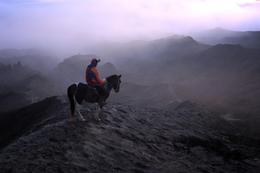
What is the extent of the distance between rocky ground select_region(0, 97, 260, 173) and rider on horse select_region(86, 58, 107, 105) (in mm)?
1600

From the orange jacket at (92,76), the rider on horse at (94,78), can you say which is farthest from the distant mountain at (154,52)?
the orange jacket at (92,76)

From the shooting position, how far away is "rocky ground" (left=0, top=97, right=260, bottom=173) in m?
12.5

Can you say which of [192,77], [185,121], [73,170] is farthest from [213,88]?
[73,170]

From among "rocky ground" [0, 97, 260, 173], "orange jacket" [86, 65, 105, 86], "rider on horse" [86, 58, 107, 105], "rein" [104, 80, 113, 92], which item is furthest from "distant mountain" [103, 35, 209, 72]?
"orange jacket" [86, 65, 105, 86]

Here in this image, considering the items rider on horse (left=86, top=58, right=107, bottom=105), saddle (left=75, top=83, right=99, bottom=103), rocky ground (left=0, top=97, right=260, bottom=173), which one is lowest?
rocky ground (left=0, top=97, right=260, bottom=173)

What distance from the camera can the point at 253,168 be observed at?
16141 mm

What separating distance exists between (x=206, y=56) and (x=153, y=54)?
44748 millimetres

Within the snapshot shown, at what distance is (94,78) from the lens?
14.8 m

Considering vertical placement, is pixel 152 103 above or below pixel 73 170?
below

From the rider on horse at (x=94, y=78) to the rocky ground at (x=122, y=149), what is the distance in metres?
1.60

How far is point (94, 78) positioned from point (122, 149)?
3.27 metres

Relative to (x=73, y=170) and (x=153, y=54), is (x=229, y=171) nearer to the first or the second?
(x=73, y=170)

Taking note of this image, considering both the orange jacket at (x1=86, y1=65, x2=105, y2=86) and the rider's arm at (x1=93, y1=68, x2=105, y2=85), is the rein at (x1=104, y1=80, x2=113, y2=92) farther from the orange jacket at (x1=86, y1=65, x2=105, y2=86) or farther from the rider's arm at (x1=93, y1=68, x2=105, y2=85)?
the orange jacket at (x1=86, y1=65, x2=105, y2=86)

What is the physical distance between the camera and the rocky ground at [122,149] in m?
12.5
